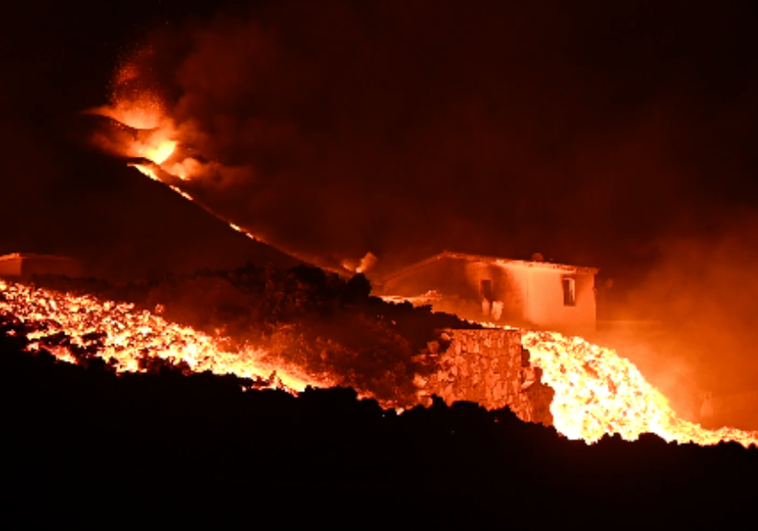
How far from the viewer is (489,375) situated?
11.9 meters

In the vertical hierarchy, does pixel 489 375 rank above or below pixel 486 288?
below

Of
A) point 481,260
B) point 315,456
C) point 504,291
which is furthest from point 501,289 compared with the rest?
point 315,456

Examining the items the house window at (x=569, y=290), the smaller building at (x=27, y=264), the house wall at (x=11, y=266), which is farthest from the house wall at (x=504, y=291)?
the house wall at (x=11, y=266)

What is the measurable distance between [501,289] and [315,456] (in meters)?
17.7

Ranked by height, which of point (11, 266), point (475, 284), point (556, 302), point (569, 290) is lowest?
point (11, 266)

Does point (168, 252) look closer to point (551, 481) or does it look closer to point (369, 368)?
point (369, 368)

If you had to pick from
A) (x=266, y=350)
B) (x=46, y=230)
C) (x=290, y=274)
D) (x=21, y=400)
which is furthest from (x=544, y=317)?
(x=21, y=400)

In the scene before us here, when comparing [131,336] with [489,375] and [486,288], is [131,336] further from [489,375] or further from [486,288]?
[486,288]

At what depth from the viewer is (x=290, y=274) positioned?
39.1 feet

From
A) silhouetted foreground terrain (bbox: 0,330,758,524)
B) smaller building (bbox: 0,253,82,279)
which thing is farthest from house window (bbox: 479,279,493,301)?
silhouetted foreground terrain (bbox: 0,330,758,524)

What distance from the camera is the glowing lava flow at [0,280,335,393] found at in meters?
8.58

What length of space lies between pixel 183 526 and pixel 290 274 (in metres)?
8.24

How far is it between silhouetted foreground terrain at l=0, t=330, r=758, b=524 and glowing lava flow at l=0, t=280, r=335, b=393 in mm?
2636

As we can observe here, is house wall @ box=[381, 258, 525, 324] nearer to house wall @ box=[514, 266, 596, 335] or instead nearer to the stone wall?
house wall @ box=[514, 266, 596, 335]
